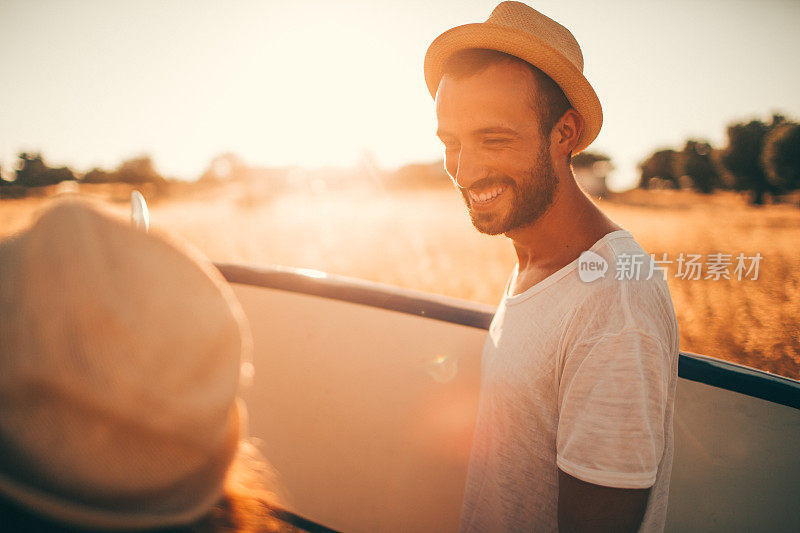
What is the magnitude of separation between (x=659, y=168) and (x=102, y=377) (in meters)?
34.5

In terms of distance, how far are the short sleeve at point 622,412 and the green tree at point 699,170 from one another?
26.3m

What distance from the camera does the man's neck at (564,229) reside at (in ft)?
4.61

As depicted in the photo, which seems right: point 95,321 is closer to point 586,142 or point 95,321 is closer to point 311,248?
point 586,142

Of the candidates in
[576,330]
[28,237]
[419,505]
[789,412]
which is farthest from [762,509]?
[28,237]

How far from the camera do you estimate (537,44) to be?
1.40m

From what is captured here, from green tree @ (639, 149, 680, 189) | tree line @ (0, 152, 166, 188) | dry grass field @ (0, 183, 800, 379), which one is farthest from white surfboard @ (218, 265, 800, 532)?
green tree @ (639, 149, 680, 189)

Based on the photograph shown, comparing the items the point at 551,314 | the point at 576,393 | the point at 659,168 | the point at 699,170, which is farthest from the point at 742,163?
the point at 576,393

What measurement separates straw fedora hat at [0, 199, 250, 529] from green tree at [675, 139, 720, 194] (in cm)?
2715

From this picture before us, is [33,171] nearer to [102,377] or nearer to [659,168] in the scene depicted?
[102,377]

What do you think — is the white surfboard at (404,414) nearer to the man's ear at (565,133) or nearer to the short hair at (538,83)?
the man's ear at (565,133)

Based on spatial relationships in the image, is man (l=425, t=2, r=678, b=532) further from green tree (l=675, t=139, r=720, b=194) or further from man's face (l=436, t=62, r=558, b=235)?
green tree (l=675, t=139, r=720, b=194)

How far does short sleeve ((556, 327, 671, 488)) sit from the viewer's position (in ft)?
3.33

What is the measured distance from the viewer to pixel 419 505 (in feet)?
7.06

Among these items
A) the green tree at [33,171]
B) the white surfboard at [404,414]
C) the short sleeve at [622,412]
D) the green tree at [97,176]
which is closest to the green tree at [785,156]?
the white surfboard at [404,414]
